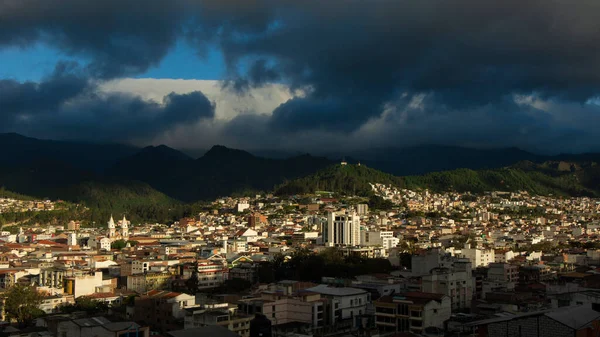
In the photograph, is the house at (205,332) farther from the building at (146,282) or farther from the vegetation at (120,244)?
the vegetation at (120,244)

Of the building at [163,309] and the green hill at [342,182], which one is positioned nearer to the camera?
the building at [163,309]

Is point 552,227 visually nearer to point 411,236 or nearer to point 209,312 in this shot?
point 411,236

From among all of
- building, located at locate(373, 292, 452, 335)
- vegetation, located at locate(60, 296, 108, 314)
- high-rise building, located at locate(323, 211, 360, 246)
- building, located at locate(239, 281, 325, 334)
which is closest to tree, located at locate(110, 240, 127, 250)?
high-rise building, located at locate(323, 211, 360, 246)

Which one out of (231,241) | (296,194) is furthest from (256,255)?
(296,194)

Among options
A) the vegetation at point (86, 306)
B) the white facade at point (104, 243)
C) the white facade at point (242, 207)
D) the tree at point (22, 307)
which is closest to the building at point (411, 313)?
the vegetation at point (86, 306)

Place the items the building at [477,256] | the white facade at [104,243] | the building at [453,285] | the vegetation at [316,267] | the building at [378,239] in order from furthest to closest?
the white facade at [104,243]
the building at [378,239]
the building at [477,256]
the vegetation at [316,267]
the building at [453,285]

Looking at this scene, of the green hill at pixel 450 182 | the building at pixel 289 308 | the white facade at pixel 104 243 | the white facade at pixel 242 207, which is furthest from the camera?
the green hill at pixel 450 182

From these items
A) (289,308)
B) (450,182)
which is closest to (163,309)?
(289,308)
